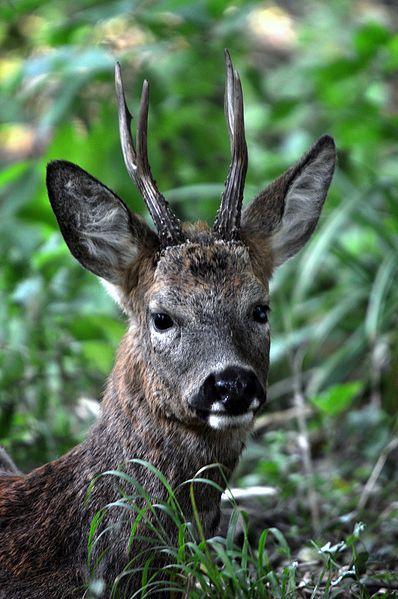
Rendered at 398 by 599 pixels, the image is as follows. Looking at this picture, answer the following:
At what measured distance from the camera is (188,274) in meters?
4.46

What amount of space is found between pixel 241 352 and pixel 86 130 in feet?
13.3

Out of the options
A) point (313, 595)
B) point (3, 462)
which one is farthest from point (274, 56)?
point (313, 595)

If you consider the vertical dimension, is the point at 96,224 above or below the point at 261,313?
above

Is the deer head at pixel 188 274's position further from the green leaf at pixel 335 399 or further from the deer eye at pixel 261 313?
the green leaf at pixel 335 399

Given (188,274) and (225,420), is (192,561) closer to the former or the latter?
(225,420)

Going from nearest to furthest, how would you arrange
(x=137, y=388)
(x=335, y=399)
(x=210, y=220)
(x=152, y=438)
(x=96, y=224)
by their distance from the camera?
(x=152, y=438) < (x=137, y=388) < (x=96, y=224) < (x=335, y=399) < (x=210, y=220)

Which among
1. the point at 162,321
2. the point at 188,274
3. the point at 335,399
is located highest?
the point at 188,274

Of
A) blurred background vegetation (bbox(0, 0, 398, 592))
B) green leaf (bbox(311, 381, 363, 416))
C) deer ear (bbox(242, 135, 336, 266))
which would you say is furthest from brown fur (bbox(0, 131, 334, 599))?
green leaf (bbox(311, 381, 363, 416))

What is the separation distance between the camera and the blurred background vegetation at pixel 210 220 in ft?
20.0

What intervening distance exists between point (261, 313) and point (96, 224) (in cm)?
77

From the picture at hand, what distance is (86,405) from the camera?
6.01 metres

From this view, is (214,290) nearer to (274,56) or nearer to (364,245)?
(364,245)

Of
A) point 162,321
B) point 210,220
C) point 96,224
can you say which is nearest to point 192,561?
point 162,321

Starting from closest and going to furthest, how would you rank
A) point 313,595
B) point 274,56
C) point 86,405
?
point 313,595 → point 86,405 → point 274,56
